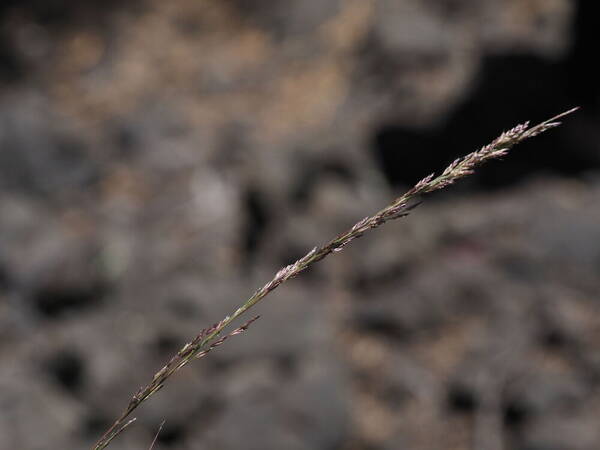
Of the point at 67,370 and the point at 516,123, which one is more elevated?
the point at 67,370

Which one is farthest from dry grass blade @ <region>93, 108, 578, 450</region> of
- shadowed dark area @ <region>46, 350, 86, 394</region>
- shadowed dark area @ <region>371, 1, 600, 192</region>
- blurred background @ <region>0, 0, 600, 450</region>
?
shadowed dark area @ <region>371, 1, 600, 192</region>

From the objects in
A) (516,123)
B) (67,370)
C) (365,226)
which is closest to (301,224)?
(516,123)

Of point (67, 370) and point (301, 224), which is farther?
point (301, 224)

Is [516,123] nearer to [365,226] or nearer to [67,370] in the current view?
[67,370]

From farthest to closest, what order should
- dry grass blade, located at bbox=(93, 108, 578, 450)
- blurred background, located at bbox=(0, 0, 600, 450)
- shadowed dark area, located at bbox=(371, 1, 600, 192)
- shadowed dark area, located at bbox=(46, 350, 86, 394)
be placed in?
1. shadowed dark area, located at bbox=(371, 1, 600, 192)
2. shadowed dark area, located at bbox=(46, 350, 86, 394)
3. blurred background, located at bbox=(0, 0, 600, 450)
4. dry grass blade, located at bbox=(93, 108, 578, 450)

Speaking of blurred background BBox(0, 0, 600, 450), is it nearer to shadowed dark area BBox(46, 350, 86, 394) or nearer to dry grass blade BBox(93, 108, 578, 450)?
shadowed dark area BBox(46, 350, 86, 394)

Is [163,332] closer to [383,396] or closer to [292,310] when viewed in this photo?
[292,310]

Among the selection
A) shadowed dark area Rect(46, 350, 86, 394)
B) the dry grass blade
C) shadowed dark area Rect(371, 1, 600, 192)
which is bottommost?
shadowed dark area Rect(371, 1, 600, 192)

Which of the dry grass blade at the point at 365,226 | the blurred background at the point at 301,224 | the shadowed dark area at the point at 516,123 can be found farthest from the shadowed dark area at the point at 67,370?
the dry grass blade at the point at 365,226

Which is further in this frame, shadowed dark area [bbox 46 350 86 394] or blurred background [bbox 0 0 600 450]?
shadowed dark area [bbox 46 350 86 394]
